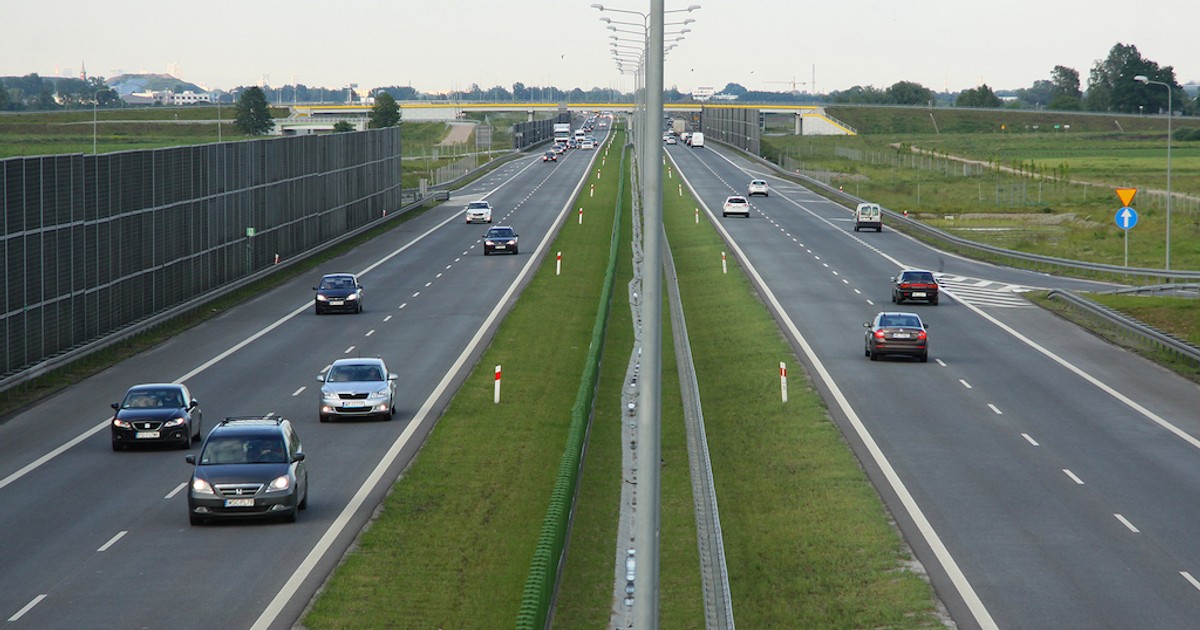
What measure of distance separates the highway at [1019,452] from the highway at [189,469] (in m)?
9.16

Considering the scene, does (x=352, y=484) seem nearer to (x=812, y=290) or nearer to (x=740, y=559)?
(x=740, y=559)

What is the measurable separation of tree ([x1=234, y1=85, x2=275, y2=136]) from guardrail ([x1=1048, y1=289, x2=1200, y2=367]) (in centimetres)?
13900

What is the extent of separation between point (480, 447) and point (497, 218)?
226 ft

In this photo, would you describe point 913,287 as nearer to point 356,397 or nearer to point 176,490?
point 356,397

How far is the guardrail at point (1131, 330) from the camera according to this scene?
43500 mm

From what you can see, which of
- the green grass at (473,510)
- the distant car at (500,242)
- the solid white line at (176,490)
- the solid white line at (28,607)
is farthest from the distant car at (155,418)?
the distant car at (500,242)

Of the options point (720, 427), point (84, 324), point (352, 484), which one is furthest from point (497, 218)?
point (352, 484)

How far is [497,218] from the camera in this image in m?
99.5

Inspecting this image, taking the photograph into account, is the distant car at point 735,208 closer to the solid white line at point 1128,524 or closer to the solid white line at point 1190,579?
the solid white line at point 1128,524

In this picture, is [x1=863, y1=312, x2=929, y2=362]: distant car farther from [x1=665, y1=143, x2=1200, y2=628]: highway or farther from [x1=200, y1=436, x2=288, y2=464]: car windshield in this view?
[x1=200, y1=436, x2=288, y2=464]: car windshield

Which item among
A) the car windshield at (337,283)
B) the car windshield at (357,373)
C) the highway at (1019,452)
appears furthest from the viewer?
the car windshield at (337,283)

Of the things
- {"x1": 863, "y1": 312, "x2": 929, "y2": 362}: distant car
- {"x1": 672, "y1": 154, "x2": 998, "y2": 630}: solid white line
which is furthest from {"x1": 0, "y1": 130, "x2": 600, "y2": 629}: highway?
{"x1": 863, "y1": 312, "x2": 929, "y2": 362}: distant car

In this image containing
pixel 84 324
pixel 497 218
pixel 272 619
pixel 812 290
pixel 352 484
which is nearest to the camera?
pixel 272 619

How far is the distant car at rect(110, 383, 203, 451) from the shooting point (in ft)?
99.5
